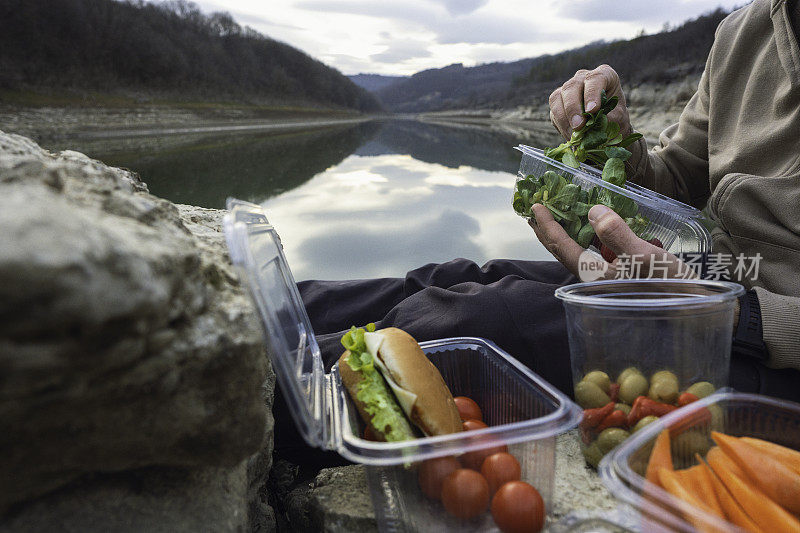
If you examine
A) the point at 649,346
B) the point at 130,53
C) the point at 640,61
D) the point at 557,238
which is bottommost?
the point at 649,346

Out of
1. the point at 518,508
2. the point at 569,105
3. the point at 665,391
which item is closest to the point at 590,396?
the point at 665,391

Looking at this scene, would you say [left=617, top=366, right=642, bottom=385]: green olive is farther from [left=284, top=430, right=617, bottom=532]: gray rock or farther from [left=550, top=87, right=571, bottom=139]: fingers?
[left=550, top=87, right=571, bottom=139]: fingers

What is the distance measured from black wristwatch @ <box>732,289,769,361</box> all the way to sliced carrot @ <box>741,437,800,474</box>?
462 mm

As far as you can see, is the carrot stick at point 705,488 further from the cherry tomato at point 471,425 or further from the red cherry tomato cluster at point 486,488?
the cherry tomato at point 471,425

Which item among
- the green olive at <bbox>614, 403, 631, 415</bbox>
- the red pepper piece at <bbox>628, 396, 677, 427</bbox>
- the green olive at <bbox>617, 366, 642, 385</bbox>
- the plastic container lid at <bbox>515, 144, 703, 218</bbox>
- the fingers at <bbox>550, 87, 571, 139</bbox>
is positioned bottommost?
the green olive at <bbox>614, 403, 631, 415</bbox>

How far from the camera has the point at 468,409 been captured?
50.6 inches

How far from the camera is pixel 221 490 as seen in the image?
0.98 metres

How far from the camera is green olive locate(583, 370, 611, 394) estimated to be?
1182 millimetres

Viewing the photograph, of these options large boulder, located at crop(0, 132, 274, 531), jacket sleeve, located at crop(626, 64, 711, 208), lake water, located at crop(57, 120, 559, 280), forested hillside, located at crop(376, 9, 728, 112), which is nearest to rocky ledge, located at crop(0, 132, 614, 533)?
large boulder, located at crop(0, 132, 274, 531)

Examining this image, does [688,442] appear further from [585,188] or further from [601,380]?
[585,188]

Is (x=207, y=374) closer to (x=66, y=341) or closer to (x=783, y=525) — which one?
(x=66, y=341)

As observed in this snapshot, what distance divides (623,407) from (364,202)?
16.4 feet

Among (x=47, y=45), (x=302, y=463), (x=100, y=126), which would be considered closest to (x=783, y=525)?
(x=302, y=463)

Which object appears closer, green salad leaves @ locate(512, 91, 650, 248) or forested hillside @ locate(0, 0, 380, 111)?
green salad leaves @ locate(512, 91, 650, 248)
